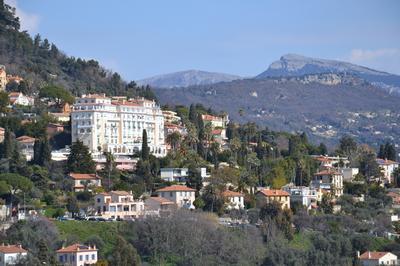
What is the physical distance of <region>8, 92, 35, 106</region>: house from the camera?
88.0 metres

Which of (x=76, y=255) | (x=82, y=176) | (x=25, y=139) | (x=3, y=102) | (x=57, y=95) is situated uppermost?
(x=57, y=95)

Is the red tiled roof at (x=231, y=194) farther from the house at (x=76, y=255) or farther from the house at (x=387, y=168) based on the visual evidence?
the house at (x=387, y=168)

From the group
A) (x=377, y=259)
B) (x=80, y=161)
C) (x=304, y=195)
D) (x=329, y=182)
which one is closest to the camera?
(x=377, y=259)

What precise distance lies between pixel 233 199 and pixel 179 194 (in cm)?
324

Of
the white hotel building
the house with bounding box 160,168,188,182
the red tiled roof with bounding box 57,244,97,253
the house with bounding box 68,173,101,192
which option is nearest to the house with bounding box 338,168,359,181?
the white hotel building

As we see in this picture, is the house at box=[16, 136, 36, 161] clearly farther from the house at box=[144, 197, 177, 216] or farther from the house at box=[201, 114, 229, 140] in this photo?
the house at box=[201, 114, 229, 140]

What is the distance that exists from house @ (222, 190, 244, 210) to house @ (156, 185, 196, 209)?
188 cm

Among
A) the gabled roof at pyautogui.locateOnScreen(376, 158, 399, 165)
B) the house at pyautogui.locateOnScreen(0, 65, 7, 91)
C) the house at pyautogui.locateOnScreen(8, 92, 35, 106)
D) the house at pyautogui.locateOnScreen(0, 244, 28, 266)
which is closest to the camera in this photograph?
the house at pyautogui.locateOnScreen(0, 244, 28, 266)

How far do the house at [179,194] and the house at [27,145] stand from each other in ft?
27.6

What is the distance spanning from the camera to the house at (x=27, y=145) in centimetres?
7608

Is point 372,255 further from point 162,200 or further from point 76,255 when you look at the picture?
point 76,255

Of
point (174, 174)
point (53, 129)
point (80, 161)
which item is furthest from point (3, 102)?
point (174, 174)

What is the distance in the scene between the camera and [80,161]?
2891 inches

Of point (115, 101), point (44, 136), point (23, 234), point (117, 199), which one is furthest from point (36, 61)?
point (23, 234)
